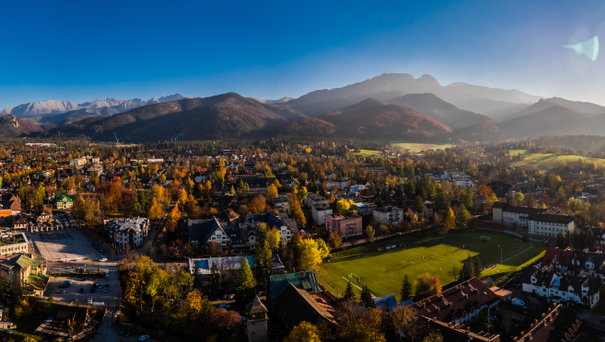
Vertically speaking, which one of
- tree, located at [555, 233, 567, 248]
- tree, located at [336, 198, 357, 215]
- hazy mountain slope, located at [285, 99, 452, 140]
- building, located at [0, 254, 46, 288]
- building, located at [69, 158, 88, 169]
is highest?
hazy mountain slope, located at [285, 99, 452, 140]

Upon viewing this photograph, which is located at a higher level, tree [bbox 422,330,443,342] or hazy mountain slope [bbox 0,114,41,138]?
hazy mountain slope [bbox 0,114,41,138]

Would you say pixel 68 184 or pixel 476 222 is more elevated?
pixel 68 184

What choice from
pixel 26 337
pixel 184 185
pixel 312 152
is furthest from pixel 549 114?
pixel 26 337

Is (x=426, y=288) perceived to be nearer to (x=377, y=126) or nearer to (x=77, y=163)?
(x=77, y=163)

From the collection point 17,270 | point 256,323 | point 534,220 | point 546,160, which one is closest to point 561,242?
point 534,220

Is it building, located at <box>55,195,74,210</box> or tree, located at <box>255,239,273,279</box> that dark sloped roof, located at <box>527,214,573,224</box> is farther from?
building, located at <box>55,195,74,210</box>

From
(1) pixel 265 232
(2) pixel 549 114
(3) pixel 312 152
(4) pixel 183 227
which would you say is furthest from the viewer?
(2) pixel 549 114

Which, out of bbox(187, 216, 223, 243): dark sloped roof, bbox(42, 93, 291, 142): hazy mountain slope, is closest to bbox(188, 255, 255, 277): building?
bbox(187, 216, 223, 243): dark sloped roof

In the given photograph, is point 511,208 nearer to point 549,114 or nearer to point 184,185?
point 184,185
